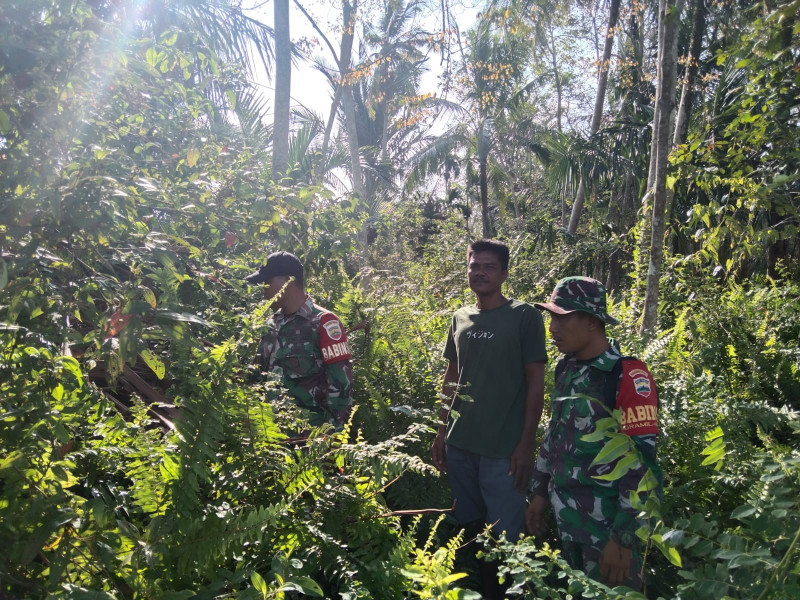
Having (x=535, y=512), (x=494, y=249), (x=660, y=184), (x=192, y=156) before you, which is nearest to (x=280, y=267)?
(x=192, y=156)

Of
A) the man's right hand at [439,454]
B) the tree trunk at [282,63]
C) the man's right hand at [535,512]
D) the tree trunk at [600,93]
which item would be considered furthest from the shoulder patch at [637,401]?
the tree trunk at [600,93]

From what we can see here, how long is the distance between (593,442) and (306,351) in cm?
162

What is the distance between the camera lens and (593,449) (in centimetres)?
253

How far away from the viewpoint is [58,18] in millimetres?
1620

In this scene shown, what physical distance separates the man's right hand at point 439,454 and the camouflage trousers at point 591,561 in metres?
1.01

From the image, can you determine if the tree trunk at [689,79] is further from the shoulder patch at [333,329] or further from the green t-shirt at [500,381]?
the shoulder patch at [333,329]

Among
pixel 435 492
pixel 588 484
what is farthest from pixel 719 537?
pixel 435 492

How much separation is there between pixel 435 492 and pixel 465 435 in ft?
1.68

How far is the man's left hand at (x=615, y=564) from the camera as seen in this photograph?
2424mm

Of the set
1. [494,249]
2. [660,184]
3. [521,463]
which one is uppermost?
[660,184]

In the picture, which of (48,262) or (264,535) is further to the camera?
(264,535)

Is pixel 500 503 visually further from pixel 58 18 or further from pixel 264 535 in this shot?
pixel 58 18

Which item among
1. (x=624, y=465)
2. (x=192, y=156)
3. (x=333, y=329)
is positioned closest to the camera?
(x=624, y=465)

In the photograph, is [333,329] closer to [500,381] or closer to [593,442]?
[500,381]
